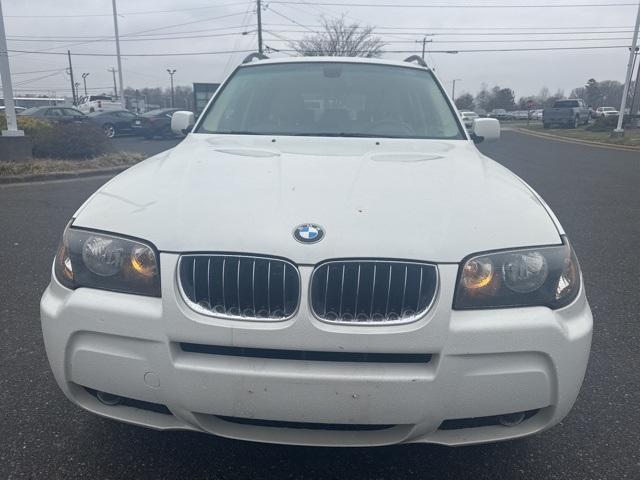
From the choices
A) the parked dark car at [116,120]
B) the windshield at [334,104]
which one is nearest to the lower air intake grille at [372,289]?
the windshield at [334,104]

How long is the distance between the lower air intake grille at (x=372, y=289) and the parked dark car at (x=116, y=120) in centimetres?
2439

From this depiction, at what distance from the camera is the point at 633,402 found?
2633mm

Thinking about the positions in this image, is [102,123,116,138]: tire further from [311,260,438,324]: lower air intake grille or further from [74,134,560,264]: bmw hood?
[311,260,438,324]: lower air intake grille

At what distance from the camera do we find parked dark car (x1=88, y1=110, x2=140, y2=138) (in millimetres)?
23766

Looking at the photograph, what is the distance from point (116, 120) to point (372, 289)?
25076mm

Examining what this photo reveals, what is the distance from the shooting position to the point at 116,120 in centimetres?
2422

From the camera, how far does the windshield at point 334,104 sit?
10.8 ft

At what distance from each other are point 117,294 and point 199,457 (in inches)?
32.1

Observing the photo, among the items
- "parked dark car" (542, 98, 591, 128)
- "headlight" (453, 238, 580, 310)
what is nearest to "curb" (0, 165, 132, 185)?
"headlight" (453, 238, 580, 310)

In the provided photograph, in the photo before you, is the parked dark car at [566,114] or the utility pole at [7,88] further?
the parked dark car at [566,114]

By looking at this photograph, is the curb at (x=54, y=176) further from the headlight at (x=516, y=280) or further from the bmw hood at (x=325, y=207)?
the headlight at (x=516, y=280)

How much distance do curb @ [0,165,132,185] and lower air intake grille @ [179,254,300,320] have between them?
8.27 metres

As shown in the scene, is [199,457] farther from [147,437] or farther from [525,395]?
[525,395]

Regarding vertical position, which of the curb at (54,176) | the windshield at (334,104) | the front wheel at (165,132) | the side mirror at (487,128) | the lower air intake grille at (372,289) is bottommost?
the curb at (54,176)
